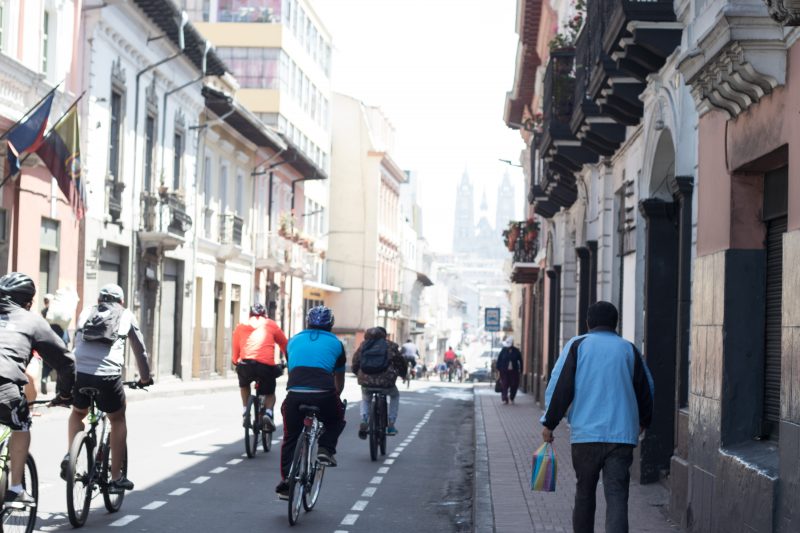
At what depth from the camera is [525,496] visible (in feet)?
41.4

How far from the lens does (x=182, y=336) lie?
36906mm

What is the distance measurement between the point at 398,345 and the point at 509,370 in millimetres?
11515

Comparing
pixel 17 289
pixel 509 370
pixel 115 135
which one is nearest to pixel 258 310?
pixel 17 289

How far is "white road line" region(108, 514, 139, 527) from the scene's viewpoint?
10422 mm

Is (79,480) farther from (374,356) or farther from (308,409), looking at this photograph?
(374,356)

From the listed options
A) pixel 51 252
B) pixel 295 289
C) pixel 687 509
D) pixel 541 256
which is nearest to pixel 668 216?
pixel 687 509

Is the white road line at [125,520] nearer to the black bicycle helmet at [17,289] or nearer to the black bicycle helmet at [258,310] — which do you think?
the black bicycle helmet at [17,289]

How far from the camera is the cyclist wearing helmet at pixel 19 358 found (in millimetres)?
8125

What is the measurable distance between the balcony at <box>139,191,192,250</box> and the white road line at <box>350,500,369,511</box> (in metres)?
20.5

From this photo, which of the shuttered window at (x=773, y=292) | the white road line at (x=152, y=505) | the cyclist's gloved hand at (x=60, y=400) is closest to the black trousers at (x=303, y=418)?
the white road line at (x=152, y=505)

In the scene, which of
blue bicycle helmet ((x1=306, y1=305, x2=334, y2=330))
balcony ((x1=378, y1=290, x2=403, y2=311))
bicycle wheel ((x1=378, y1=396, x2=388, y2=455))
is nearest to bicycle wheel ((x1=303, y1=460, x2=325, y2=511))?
blue bicycle helmet ((x1=306, y1=305, x2=334, y2=330))

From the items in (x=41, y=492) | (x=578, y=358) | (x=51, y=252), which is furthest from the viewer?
(x=51, y=252)

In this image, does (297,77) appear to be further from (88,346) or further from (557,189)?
(88,346)

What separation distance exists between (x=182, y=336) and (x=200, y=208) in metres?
3.94
